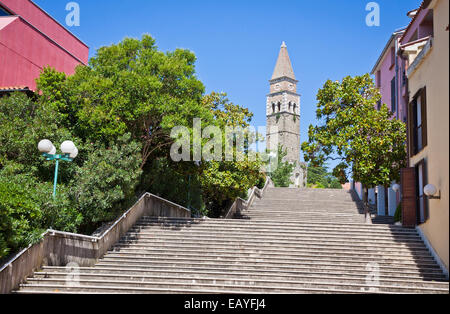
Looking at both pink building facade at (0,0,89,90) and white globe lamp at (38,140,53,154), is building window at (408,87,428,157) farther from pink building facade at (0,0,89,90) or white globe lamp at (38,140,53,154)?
pink building facade at (0,0,89,90)

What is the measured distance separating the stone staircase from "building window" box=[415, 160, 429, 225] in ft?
2.20

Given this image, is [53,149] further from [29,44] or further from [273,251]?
[29,44]

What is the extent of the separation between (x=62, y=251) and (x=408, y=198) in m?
10.8

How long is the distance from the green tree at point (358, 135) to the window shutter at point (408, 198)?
3.91 meters

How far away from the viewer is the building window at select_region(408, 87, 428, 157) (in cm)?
1416

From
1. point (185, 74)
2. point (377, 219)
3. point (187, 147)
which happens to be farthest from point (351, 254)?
point (377, 219)

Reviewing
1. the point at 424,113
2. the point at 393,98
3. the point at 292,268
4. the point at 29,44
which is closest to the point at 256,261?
the point at 292,268

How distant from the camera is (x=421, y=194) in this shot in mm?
14922

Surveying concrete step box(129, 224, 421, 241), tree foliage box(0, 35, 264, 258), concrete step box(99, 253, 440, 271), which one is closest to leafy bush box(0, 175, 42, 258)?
tree foliage box(0, 35, 264, 258)

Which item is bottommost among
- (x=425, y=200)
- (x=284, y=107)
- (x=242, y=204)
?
(x=242, y=204)

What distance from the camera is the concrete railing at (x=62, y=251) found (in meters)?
10.3

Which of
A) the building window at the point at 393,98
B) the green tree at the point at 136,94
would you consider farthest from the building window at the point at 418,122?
the building window at the point at 393,98

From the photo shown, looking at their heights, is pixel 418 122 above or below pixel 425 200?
above

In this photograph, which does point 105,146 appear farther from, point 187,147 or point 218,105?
point 218,105
